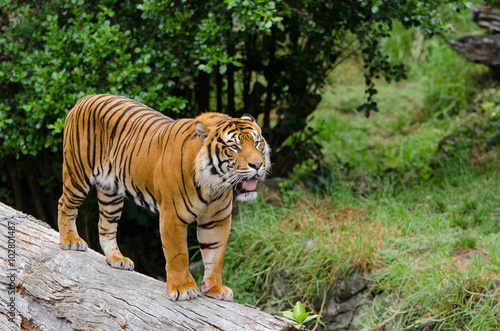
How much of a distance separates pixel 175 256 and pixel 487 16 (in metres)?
5.08

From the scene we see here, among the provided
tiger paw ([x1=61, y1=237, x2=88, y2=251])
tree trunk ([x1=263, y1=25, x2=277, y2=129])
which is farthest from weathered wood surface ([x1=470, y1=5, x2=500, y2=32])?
tiger paw ([x1=61, y1=237, x2=88, y2=251])

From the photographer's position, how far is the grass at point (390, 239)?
4.25 metres

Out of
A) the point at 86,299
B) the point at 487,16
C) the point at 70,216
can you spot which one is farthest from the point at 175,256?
the point at 487,16

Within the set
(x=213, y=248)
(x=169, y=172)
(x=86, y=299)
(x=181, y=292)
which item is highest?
(x=169, y=172)

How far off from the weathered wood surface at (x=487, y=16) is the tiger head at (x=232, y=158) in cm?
445

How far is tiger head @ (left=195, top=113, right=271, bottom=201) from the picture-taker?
2.93m

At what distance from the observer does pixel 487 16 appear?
6.43 m

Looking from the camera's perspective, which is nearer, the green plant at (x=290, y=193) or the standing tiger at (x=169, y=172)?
the standing tiger at (x=169, y=172)

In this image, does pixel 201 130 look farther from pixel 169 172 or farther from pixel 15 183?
pixel 15 183

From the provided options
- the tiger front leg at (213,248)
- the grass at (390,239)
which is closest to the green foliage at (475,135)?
the grass at (390,239)

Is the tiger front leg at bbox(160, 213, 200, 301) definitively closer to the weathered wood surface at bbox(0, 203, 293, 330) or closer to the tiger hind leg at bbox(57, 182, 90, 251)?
the weathered wood surface at bbox(0, 203, 293, 330)

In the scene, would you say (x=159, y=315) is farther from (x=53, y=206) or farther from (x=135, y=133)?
(x=53, y=206)

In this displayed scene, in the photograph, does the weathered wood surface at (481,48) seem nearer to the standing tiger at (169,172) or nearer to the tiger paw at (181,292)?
the standing tiger at (169,172)

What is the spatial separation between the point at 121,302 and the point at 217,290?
0.57 metres
